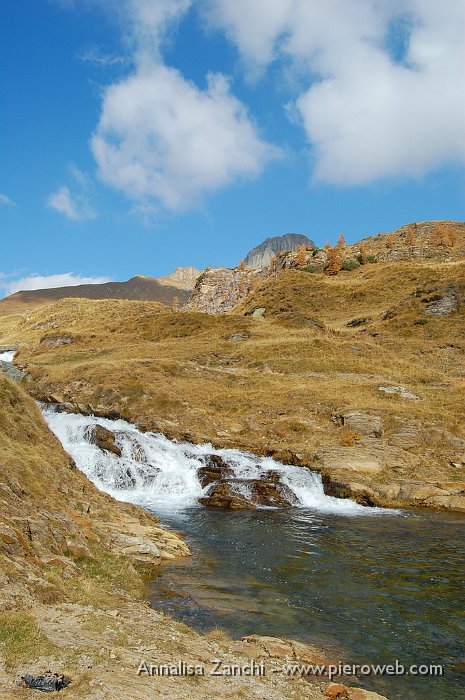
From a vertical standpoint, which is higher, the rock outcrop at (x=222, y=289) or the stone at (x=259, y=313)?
the rock outcrop at (x=222, y=289)

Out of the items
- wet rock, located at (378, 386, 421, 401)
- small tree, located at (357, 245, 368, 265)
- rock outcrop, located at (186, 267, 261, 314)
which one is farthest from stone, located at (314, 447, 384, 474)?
rock outcrop, located at (186, 267, 261, 314)

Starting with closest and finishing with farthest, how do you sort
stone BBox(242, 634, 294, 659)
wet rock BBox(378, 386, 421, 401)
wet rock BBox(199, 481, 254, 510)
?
stone BBox(242, 634, 294, 659) < wet rock BBox(199, 481, 254, 510) < wet rock BBox(378, 386, 421, 401)

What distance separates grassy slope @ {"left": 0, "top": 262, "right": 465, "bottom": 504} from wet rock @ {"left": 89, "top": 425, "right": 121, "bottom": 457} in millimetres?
4764

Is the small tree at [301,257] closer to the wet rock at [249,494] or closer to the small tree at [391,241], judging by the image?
the small tree at [391,241]

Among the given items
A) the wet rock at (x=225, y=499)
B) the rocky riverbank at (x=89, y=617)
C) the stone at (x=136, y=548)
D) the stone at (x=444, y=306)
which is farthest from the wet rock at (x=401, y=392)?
the stone at (x=136, y=548)

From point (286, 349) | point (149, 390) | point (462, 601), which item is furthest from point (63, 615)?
point (286, 349)

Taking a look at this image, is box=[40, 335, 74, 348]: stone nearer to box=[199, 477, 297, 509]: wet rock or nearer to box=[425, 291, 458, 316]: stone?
box=[199, 477, 297, 509]: wet rock

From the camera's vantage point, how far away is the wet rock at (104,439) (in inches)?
1297

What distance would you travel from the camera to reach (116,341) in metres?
73.4

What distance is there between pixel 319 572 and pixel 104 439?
21.1 meters

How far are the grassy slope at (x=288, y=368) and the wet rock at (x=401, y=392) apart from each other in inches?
39.9

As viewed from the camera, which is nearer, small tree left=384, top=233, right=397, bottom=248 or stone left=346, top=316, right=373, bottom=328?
stone left=346, top=316, right=373, bottom=328

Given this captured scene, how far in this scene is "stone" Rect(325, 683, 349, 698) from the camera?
28.7 ft

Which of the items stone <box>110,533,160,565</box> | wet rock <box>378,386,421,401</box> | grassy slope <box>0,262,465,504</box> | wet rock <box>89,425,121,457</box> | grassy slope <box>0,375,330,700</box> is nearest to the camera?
grassy slope <box>0,375,330,700</box>
